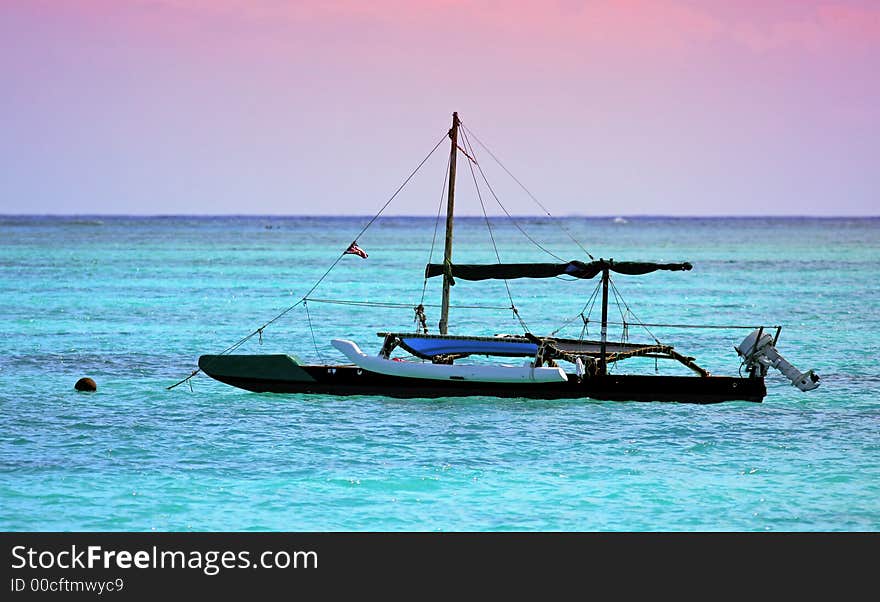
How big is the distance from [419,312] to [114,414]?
8.89 metres

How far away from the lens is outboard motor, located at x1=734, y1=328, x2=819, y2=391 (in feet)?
109

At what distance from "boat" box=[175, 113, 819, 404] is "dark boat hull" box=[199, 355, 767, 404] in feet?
0.09

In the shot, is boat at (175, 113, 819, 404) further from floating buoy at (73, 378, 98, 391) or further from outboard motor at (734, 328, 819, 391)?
floating buoy at (73, 378, 98, 391)

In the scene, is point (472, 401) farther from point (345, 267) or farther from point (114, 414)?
point (345, 267)

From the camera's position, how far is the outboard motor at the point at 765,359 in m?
33.1

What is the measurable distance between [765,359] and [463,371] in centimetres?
788

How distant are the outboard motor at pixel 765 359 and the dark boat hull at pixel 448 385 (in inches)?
17.2

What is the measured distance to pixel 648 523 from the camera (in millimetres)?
22266

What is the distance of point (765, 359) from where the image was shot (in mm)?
33219
